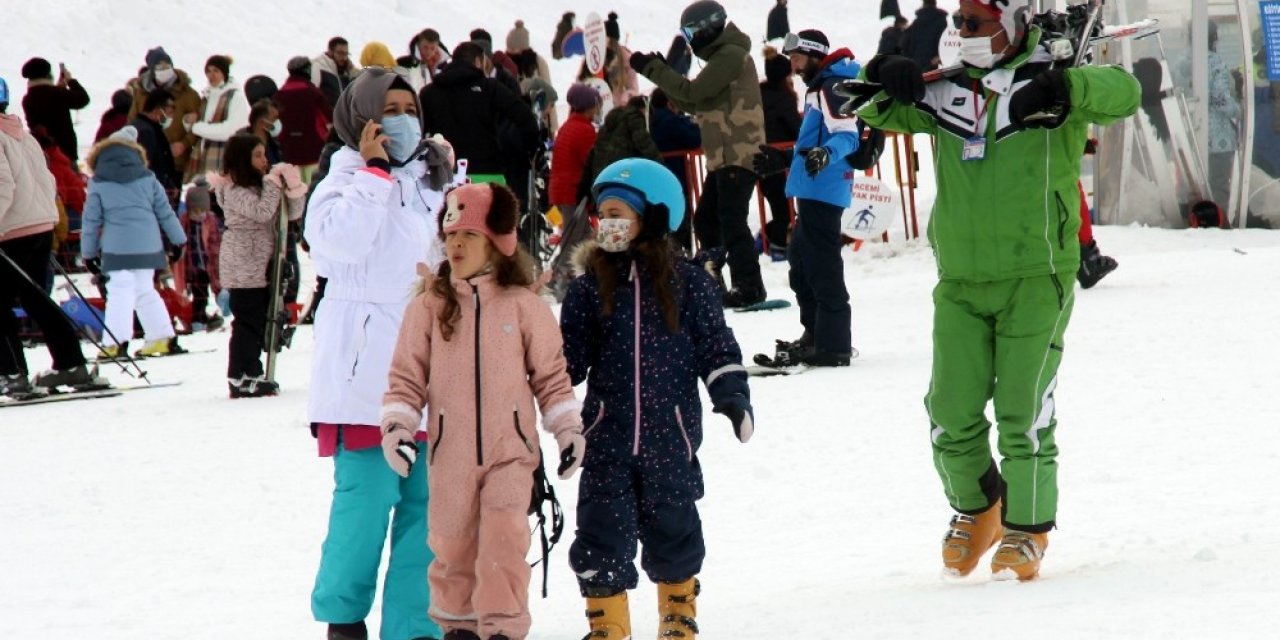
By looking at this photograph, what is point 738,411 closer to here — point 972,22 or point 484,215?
point 484,215

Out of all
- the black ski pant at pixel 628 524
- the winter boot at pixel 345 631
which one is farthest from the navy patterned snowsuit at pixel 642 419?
the winter boot at pixel 345 631

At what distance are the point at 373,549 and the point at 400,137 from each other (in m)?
1.20

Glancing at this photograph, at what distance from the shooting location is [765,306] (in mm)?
12453

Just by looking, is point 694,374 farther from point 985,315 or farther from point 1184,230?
point 1184,230

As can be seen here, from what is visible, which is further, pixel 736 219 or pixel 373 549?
pixel 736 219

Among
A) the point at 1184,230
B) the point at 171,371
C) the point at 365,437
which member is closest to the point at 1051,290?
the point at 365,437

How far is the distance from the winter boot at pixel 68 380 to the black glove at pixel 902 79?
7314 millimetres

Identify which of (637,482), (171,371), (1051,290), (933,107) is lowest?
(171,371)

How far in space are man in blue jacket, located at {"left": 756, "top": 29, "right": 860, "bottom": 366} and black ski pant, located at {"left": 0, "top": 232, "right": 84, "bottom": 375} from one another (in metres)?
4.67

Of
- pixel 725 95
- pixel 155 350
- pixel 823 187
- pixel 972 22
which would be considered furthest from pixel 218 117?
pixel 972 22

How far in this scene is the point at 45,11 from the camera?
31656mm

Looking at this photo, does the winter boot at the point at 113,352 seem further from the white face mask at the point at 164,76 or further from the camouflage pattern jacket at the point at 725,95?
the white face mask at the point at 164,76

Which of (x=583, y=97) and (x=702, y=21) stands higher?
(x=702, y=21)

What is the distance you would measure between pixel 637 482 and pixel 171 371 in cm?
830
